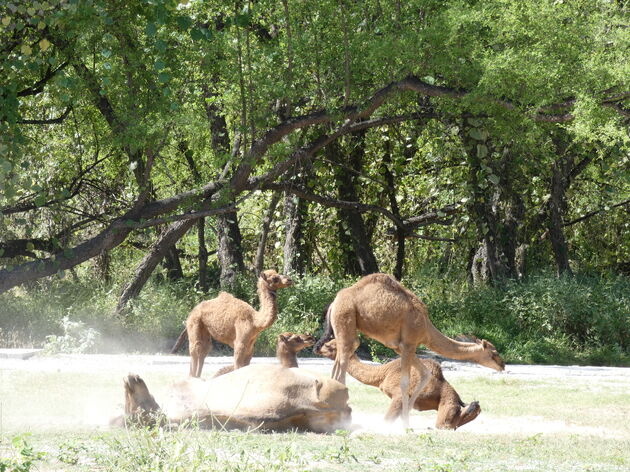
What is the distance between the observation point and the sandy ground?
952cm

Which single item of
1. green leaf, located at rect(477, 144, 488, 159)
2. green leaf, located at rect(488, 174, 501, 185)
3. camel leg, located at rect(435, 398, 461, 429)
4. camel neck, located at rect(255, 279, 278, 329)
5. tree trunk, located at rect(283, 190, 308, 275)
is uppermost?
green leaf, located at rect(477, 144, 488, 159)

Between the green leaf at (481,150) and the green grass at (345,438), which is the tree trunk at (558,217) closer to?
the green leaf at (481,150)

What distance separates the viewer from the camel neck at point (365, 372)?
A: 9.86 meters

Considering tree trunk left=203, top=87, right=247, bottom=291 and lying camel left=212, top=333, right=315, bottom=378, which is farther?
tree trunk left=203, top=87, right=247, bottom=291

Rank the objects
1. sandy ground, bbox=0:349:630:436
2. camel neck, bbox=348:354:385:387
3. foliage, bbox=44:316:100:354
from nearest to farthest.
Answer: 1. sandy ground, bbox=0:349:630:436
2. camel neck, bbox=348:354:385:387
3. foliage, bbox=44:316:100:354

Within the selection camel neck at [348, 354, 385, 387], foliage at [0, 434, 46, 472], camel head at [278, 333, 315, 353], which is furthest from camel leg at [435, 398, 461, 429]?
foliage at [0, 434, 46, 472]

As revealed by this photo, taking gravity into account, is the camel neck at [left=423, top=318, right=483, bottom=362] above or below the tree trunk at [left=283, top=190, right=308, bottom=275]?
below

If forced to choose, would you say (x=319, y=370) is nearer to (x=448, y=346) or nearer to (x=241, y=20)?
(x=448, y=346)

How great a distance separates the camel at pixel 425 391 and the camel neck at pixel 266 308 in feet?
2.05

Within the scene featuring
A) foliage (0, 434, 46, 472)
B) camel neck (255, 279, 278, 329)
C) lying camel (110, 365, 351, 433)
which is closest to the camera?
foliage (0, 434, 46, 472)

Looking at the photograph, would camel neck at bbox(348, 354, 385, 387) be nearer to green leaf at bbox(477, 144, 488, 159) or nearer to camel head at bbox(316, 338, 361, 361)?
camel head at bbox(316, 338, 361, 361)

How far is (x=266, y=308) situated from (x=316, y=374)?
1.60 metres

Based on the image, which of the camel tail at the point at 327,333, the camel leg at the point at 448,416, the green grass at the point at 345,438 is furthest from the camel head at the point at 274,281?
the camel leg at the point at 448,416

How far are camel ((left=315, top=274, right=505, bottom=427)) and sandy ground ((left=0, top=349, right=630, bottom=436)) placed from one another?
1.92 ft
